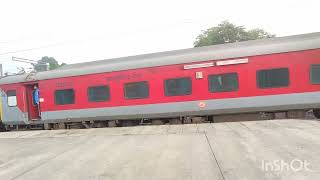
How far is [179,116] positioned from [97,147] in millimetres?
6497

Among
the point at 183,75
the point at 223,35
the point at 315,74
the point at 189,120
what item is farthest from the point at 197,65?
the point at 223,35

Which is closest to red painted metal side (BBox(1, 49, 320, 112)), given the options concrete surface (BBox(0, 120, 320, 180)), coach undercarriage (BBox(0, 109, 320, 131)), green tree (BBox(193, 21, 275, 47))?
coach undercarriage (BBox(0, 109, 320, 131))

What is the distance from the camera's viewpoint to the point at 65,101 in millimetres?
17641

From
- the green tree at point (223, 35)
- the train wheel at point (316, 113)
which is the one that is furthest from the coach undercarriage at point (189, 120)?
the green tree at point (223, 35)

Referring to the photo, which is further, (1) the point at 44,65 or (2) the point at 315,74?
(1) the point at 44,65

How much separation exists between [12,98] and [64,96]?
12.9ft

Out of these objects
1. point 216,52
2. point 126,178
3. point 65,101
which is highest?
point 216,52

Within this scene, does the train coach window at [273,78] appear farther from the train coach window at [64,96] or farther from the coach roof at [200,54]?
the train coach window at [64,96]

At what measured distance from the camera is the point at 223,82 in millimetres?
14453

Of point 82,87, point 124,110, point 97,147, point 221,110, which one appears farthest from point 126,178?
point 82,87

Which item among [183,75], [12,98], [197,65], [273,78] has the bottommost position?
[12,98]

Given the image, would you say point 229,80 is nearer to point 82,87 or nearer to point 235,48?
point 235,48

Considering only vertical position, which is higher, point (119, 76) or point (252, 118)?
point (119, 76)

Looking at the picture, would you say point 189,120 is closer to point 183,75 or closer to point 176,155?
point 183,75
